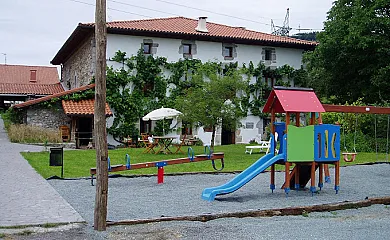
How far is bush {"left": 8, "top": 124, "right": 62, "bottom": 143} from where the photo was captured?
82.1 ft

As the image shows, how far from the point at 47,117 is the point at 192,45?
9.44m

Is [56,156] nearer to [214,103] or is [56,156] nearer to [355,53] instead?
[214,103]

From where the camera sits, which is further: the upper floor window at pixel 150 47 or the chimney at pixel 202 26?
the chimney at pixel 202 26

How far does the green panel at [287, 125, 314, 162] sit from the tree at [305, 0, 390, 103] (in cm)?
1610

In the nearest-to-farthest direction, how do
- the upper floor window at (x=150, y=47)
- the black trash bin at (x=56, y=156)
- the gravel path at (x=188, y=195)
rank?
1. the gravel path at (x=188, y=195)
2. the black trash bin at (x=56, y=156)
3. the upper floor window at (x=150, y=47)

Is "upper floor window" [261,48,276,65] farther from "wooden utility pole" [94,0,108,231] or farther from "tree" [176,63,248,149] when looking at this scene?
"wooden utility pole" [94,0,108,231]

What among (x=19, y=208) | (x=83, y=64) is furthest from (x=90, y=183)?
(x=83, y=64)

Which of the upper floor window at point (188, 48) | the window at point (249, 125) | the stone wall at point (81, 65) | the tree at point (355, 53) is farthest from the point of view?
the window at point (249, 125)

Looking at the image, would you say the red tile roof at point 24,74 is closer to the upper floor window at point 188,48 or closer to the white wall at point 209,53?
the white wall at point 209,53

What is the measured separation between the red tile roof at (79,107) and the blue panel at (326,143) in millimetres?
16793

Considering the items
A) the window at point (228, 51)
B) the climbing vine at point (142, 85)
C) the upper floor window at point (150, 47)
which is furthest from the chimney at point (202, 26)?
the upper floor window at point (150, 47)

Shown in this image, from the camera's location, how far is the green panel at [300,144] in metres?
10.9

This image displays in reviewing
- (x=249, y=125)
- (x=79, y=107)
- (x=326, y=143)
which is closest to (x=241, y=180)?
(x=326, y=143)

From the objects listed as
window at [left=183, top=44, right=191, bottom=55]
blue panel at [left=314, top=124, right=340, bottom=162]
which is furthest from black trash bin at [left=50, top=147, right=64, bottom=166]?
window at [left=183, top=44, right=191, bottom=55]
